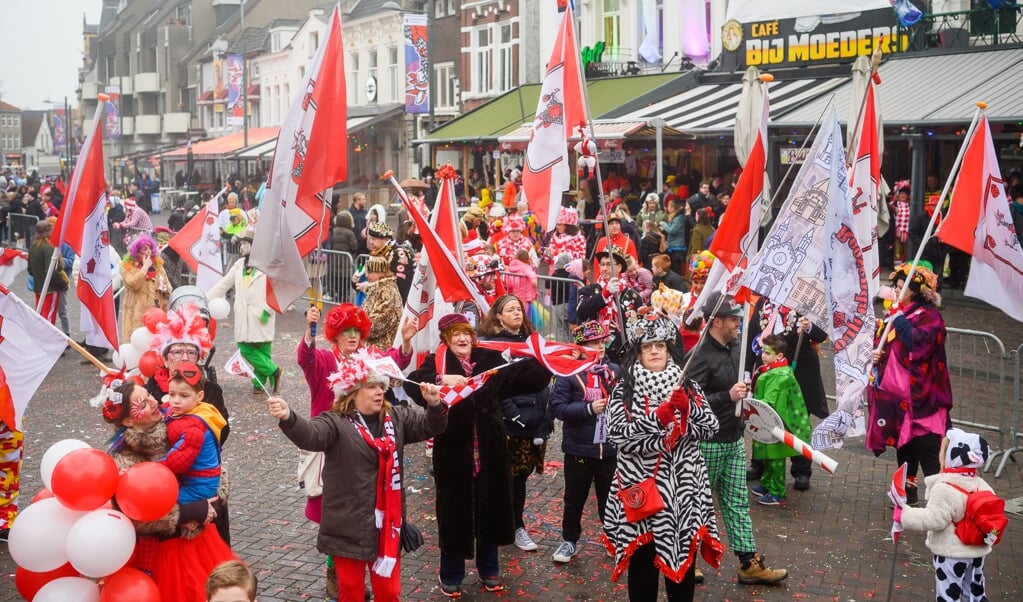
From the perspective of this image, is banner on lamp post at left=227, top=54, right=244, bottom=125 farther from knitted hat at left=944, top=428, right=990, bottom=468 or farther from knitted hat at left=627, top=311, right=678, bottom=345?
knitted hat at left=944, top=428, right=990, bottom=468

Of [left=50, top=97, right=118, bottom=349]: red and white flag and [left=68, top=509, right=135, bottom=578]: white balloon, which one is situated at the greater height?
[left=50, top=97, right=118, bottom=349]: red and white flag

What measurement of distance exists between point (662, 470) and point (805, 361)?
3914mm

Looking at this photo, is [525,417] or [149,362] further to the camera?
[525,417]

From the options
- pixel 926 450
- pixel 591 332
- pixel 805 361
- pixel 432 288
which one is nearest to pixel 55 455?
pixel 591 332

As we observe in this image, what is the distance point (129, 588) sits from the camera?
487cm

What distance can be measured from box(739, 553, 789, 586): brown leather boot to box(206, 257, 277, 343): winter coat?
21.5ft

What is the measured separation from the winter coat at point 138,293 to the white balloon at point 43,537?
812cm

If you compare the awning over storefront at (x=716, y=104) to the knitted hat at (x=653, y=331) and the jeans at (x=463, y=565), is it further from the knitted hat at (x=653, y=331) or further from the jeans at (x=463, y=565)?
the knitted hat at (x=653, y=331)

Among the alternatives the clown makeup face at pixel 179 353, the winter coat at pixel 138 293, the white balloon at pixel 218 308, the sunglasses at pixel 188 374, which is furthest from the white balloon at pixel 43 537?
the winter coat at pixel 138 293

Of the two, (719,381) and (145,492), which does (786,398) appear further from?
(145,492)

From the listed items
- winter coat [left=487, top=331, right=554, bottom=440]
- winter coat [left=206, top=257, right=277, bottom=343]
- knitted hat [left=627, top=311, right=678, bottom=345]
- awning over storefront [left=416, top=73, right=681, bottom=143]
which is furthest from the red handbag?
awning over storefront [left=416, top=73, right=681, bottom=143]

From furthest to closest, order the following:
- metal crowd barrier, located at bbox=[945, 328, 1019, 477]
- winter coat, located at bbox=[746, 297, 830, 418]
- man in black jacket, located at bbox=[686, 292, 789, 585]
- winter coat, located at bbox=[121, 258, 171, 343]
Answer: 1. winter coat, located at bbox=[121, 258, 171, 343]
2. metal crowd barrier, located at bbox=[945, 328, 1019, 477]
3. winter coat, located at bbox=[746, 297, 830, 418]
4. man in black jacket, located at bbox=[686, 292, 789, 585]

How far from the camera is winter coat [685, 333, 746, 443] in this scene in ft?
22.0

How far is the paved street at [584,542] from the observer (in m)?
6.70
